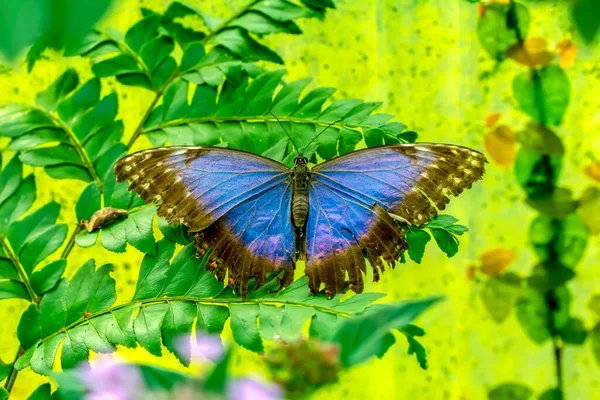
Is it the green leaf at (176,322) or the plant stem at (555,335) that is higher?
the green leaf at (176,322)

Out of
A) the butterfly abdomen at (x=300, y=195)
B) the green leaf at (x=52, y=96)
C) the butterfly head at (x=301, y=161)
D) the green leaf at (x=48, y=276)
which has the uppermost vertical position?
the green leaf at (x=52, y=96)

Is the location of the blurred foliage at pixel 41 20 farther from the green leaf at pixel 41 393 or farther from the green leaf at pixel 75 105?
the green leaf at pixel 75 105

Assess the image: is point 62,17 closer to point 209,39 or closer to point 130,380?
point 130,380

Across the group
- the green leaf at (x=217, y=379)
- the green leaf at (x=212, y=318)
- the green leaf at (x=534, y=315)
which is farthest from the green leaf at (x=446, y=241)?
the green leaf at (x=534, y=315)

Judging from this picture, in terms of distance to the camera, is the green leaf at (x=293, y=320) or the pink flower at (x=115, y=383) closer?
the pink flower at (x=115, y=383)

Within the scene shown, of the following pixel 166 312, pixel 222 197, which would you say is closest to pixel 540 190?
pixel 222 197

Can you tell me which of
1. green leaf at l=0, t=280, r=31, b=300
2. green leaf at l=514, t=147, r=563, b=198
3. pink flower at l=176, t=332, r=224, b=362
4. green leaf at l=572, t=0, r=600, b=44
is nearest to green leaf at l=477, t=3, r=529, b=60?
green leaf at l=514, t=147, r=563, b=198

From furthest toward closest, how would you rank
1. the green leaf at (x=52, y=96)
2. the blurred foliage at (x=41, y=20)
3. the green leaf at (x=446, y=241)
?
the green leaf at (x=52, y=96) → the green leaf at (x=446, y=241) → the blurred foliage at (x=41, y=20)

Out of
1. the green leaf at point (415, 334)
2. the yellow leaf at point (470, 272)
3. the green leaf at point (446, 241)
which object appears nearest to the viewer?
the green leaf at point (415, 334)
